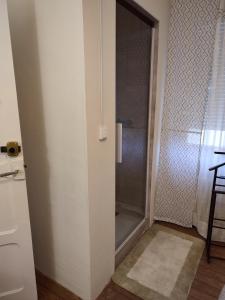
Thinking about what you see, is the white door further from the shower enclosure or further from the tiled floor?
the shower enclosure

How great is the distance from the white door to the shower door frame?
78cm

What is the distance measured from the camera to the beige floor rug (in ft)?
5.29

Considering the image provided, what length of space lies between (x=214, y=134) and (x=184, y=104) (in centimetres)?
40

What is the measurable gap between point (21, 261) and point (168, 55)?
2.08m

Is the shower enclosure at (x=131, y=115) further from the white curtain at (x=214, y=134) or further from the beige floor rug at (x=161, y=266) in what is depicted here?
the white curtain at (x=214, y=134)

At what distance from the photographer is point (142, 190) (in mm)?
2273

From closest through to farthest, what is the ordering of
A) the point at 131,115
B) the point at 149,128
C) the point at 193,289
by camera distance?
the point at 193,289, the point at 131,115, the point at 149,128

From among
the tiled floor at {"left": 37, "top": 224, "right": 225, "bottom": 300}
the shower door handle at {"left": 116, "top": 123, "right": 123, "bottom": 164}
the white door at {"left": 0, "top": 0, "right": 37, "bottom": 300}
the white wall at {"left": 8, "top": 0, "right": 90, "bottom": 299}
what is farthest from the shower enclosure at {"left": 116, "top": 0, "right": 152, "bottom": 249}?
the white door at {"left": 0, "top": 0, "right": 37, "bottom": 300}

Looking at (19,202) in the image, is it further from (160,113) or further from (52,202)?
(160,113)

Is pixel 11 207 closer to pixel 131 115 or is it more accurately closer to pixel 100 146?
pixel 100 146

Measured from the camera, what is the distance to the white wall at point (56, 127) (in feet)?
3.88

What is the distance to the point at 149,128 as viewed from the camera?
209 cm

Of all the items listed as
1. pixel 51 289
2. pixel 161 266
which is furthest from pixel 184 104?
pixel 51 289

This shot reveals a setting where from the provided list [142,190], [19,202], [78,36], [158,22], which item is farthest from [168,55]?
[19,202]
